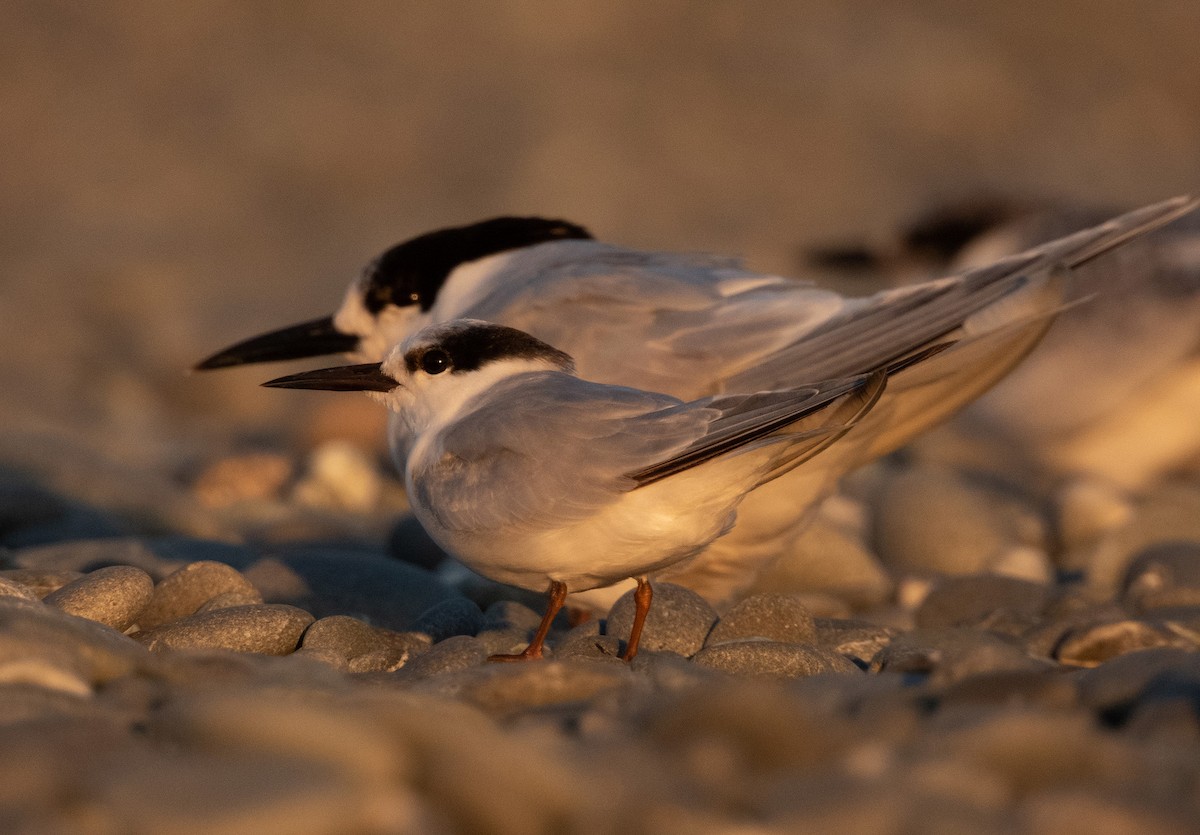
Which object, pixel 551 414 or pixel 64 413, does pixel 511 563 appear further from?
pixel 64 413

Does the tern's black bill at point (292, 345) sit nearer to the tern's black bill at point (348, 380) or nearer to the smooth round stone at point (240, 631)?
the tern's black bill at point (348, 380)

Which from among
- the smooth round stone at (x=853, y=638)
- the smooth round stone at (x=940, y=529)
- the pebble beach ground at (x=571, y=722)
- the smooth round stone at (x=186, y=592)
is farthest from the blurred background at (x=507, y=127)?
the pebble beach ground at (x=571, y=722)

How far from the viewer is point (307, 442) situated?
6719 millimetres

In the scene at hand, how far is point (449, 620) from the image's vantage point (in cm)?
338

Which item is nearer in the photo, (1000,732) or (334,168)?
(1000,732)

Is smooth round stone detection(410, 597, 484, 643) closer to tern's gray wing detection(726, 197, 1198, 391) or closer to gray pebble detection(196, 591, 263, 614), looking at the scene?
gray pebble detection(196, 591, 263, 614)

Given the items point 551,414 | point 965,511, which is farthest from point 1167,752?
point 965,511

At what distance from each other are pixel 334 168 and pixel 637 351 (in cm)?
723

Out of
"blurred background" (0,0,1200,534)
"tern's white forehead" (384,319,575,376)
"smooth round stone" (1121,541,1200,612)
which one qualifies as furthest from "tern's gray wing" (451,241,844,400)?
"blurred background" (0,0,1200,534)

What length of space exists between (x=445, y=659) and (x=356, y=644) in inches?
11.2

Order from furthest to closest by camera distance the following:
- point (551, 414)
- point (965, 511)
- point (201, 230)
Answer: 1. point (201, 230)
2. point (965, 511)
3. point (551, 414)

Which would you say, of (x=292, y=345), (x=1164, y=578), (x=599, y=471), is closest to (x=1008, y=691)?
(x=599, y=471)

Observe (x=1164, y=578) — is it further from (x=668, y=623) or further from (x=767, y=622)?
(x=668, y=623)

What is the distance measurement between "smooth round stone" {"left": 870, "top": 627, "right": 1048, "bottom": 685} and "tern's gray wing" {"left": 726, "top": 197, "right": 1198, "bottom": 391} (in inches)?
28.9
